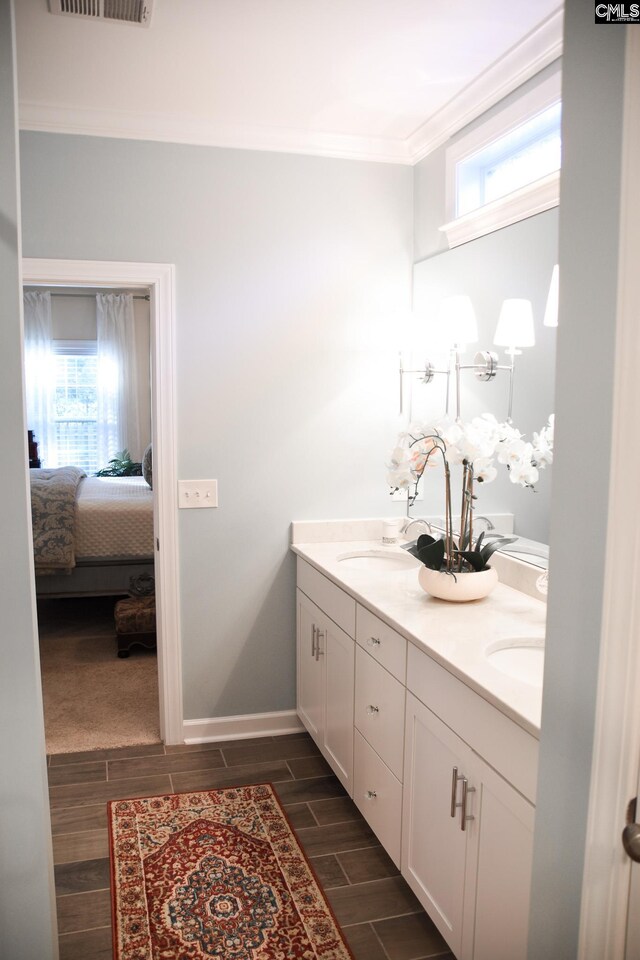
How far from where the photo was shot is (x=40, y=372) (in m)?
8.49

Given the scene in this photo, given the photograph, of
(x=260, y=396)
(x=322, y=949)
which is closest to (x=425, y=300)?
(x=260, y=396)

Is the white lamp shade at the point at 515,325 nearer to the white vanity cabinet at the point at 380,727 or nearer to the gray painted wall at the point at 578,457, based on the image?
the white vanity cabinet at the point at 380,727

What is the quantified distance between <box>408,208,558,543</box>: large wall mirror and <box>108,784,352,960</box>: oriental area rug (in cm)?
134

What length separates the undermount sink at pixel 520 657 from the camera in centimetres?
198

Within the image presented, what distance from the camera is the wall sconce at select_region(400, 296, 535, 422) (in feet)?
8.34

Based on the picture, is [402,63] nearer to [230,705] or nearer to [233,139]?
[233,139]

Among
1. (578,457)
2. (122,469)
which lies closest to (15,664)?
(578,457)

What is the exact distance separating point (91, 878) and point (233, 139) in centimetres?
284

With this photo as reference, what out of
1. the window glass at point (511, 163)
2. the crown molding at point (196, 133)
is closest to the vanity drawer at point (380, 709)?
the window glass at point (511, 163)

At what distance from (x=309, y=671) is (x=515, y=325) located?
168 cm

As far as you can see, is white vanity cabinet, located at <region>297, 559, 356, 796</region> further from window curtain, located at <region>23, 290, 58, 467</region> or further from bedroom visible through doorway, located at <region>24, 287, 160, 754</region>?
window curtain, located at <region>23, 290, 58, 467</region>

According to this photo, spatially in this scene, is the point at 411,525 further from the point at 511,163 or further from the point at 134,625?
the point at 134,625

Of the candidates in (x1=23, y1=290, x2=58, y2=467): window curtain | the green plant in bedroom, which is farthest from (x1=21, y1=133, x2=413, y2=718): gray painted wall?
(x1=23, y1=290, x2=58, y2=467): window curtain

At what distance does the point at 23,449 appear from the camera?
4.13ft
